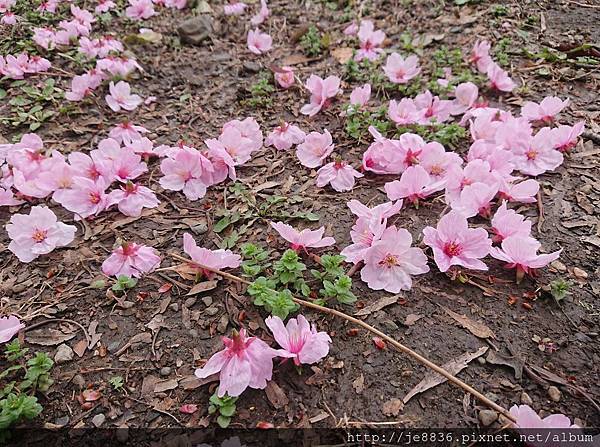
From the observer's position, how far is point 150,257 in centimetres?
163

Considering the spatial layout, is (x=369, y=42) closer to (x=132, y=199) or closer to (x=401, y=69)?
(x=401, y=69)

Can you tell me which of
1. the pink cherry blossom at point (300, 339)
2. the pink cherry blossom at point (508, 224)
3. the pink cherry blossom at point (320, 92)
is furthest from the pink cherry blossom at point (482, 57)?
the pink cherry blossom at point (300, 339)

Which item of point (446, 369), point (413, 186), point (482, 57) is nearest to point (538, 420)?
point (446, 369)

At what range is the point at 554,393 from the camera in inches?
50.1

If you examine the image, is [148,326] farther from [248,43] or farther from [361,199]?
[248,43]

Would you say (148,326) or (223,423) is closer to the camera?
(223,423)

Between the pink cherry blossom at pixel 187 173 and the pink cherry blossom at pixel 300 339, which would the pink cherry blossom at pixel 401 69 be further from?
the pink cherry blossom at pixel 300 339

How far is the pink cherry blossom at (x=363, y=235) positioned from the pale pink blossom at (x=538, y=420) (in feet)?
1.88

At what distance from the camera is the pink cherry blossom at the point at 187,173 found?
190 centimetres

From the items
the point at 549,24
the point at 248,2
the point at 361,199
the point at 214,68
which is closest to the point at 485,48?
the point at 549,24

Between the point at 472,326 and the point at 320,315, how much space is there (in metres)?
0.42

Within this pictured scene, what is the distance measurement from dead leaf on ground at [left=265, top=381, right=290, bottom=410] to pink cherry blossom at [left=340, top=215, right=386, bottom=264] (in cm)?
44

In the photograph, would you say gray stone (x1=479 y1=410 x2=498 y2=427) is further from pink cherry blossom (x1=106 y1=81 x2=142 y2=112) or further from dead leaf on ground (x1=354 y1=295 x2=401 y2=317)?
pink cherry blossom (x1=106 y1=81 x2=142 y2=112)

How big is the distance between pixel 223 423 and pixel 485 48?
2130 millimetres
